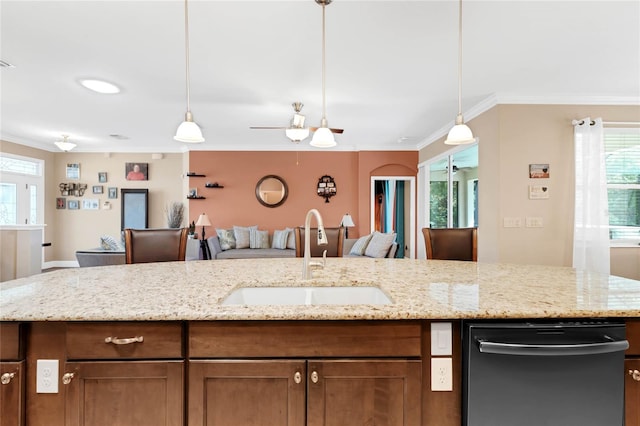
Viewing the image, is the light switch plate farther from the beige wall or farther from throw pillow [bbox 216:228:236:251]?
throw pillow [bbox 216:228:236:251]

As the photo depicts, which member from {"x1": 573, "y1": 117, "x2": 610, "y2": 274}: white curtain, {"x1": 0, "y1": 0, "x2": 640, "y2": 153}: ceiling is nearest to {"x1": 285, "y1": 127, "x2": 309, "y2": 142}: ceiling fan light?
{"x1": 0, "y1": 0, "x2": 640, "y2": 153}: ceiling

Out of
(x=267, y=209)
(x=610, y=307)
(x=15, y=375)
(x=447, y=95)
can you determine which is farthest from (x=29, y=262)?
(x=447, y=95)

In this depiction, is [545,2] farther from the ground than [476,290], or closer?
farther from the ground

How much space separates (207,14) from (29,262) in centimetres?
333

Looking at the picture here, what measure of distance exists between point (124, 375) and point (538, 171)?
4286 millimetres

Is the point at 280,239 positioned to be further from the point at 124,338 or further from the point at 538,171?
the point at 124,338

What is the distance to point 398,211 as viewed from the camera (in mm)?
7105

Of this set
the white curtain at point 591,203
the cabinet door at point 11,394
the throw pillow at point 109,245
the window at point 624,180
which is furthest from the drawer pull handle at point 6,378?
the window at point 624,180

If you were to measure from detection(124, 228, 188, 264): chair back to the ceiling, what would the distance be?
5.03 ft

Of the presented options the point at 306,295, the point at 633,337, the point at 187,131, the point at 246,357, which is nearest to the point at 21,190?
the point at 187,131

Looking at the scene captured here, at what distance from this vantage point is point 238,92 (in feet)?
11.4

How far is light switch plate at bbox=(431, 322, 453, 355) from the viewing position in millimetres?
1009

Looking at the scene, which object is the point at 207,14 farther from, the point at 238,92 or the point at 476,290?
the point at 476,290

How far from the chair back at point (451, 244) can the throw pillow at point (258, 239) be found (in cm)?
427
